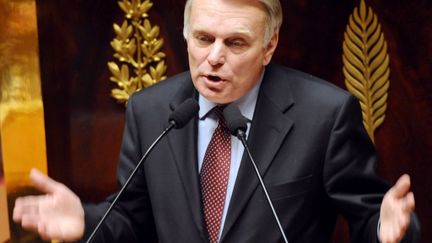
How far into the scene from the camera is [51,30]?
2.02 meters

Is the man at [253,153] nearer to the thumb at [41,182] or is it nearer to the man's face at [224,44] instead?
the man's face at [224,44]

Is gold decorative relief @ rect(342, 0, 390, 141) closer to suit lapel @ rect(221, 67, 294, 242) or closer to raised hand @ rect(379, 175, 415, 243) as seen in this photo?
suit lapel @ rect(221, 67, 294, 242)

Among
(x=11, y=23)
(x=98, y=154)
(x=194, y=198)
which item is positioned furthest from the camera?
(x=98, y=154)

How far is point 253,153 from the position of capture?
159 centimetres

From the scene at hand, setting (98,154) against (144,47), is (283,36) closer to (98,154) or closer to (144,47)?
(144,47)

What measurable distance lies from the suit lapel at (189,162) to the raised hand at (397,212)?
0.39 meters

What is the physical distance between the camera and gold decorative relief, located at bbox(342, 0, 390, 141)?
6.56 feet

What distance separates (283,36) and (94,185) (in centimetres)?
59

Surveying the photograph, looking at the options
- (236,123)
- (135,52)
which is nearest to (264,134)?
(236,123)

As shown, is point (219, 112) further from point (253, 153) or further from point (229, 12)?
point (229, 12)

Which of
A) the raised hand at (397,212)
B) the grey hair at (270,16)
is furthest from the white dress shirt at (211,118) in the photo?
the raised hand at (397,212)

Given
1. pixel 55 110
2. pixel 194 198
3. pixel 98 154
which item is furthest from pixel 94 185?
pixel 194 198

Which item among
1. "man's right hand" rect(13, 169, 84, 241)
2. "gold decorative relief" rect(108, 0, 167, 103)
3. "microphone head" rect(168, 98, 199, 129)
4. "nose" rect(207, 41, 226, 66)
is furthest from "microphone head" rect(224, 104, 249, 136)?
"gold decorative relief" rect(108, 0, 167, 103)

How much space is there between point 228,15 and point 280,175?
0.31 meters
